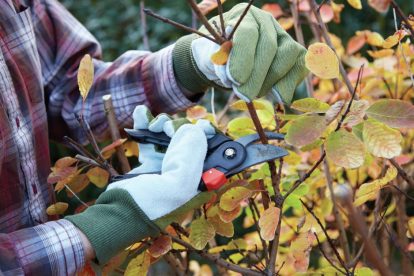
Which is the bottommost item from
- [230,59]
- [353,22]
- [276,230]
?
[353,22]

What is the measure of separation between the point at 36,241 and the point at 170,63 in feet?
1.65

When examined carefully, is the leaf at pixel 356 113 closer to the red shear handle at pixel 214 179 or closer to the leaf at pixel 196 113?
the red shear handle at pixel 214 179

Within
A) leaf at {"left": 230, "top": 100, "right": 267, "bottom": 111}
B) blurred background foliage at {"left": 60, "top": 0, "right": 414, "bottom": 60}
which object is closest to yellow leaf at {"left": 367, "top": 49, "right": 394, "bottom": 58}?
leaf at {"left": 230, "top": 100, "right": 267, "bottom": 111}

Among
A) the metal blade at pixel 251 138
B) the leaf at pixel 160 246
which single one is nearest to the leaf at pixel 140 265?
the leaf at pixel 160 246

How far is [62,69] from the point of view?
5.57ft

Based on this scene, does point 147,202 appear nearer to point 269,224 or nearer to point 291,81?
point 269,224

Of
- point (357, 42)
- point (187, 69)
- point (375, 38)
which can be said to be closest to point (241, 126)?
point (187, 69)

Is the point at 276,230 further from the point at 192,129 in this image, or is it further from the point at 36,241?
the point at 36,241

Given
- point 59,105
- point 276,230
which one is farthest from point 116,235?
point 59,105

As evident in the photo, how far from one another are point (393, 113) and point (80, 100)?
77 centimetres

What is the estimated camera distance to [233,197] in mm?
1233

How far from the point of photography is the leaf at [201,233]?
1.28 meters

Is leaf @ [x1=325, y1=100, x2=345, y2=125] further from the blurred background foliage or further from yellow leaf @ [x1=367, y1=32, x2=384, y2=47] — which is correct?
the blurred background foliage

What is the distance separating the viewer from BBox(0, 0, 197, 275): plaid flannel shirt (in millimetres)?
1234
